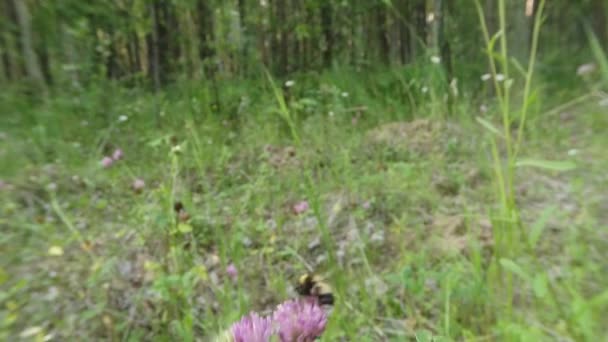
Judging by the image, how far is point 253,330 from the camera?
52cm

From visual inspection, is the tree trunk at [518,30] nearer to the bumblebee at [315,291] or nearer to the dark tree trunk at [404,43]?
the dark tree trunk at [404,43]

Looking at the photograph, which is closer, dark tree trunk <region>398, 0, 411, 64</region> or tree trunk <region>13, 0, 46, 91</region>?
tree trunk <region>13, 0, 46, 91</region>

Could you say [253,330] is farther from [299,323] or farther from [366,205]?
[366,205]

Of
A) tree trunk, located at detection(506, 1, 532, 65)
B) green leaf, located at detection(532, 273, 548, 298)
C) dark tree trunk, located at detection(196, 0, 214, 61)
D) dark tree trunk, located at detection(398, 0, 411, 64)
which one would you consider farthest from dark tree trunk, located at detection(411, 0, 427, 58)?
green leaf, located at detection(532, 273, 548, 298)

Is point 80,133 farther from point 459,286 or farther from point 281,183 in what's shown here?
point 459,286

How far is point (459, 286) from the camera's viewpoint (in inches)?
45.6

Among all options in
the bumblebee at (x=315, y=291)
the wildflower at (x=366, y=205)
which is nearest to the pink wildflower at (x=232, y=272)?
the wildflower at (x=366, y=205)

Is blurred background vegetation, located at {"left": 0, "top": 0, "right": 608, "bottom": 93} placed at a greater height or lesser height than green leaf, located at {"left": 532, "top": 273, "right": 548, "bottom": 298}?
greater

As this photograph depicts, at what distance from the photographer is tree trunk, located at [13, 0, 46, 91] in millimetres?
4508

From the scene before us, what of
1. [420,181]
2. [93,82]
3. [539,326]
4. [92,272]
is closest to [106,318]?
[92,272]

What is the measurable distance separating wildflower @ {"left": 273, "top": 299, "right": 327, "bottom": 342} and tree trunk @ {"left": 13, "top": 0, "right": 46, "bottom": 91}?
4.77 meters

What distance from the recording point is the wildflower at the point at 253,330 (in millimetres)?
508

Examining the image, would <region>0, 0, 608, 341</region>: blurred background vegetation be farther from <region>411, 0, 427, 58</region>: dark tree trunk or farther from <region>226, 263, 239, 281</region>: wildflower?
<region>411, 0, 427, 58</region>: dark tree trunk

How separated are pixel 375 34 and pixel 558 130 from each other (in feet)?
17.1
